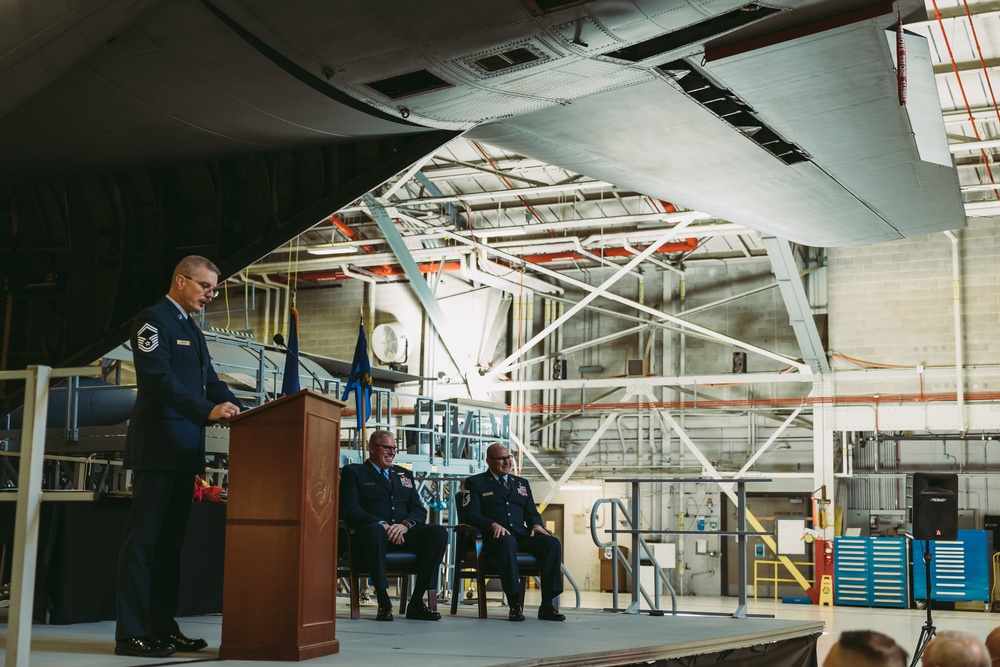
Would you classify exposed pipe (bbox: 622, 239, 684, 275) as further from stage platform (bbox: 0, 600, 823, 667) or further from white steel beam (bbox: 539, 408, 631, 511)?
stage platform (bbox: 0, 600, 823, 667)

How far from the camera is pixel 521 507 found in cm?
737

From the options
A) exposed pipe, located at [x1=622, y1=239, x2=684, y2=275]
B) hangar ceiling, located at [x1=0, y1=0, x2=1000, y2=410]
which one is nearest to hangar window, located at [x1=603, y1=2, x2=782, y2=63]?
hangar ceiling, located at [x1=0, y1=0, x2=1000, y2=410]

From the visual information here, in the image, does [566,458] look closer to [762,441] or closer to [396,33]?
[762,441]

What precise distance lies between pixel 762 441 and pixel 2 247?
16119mm

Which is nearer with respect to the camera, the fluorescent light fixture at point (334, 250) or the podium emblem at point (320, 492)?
the podium emblem at point (320, 492)

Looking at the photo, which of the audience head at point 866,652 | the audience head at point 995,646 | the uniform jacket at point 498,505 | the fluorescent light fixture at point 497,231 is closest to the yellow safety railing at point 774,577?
the fluorescent light fixture at point 497,231

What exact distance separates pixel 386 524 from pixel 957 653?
464cm

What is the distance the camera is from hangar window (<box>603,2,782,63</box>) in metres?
3.87

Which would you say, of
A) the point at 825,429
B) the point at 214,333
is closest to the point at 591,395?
the point at 825,429

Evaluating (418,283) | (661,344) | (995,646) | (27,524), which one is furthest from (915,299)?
(27,524)

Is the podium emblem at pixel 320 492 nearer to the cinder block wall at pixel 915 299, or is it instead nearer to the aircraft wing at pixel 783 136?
the aircraft wing at pixel 783 136

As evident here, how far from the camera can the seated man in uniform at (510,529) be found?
21.8 feet

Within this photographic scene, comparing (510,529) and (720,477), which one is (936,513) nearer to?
(510,529)

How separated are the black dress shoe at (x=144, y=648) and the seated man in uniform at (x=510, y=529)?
9.73 ft
